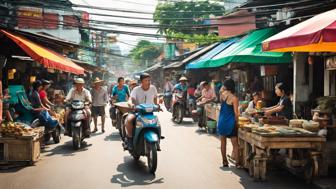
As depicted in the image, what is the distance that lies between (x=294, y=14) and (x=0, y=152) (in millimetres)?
10012

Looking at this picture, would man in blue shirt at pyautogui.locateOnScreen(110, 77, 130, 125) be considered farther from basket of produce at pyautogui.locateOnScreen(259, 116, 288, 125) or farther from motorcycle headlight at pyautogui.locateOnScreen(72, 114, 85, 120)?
basket of produce at pyautogui.locateOnScreen(259, 116, 288, 125)

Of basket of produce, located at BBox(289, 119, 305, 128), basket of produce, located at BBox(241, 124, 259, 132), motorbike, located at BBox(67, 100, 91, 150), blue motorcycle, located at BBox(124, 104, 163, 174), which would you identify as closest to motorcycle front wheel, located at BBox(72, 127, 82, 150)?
motorbike, located at BBox(67, 100, 91, 150)

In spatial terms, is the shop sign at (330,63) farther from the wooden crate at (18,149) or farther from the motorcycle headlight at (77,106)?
the wooden crate at (18,149)

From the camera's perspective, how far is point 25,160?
7.73m

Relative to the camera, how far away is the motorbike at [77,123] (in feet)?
31.5

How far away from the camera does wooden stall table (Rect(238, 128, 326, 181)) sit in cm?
616

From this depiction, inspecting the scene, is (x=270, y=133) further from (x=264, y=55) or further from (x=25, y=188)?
(x=264, y=55)

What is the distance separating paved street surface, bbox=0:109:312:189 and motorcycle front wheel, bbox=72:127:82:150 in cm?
19

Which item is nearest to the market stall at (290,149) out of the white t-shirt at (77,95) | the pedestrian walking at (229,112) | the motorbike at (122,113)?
the pedestrian walking at (229,112)

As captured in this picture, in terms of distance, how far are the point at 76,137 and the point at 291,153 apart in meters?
5.46

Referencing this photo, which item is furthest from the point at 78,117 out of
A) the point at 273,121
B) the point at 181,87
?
the point at 181,87

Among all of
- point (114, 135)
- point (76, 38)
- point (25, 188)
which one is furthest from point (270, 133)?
point (76, 38)

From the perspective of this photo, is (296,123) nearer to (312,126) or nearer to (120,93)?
(312,126)

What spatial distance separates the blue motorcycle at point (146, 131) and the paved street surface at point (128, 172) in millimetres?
375
